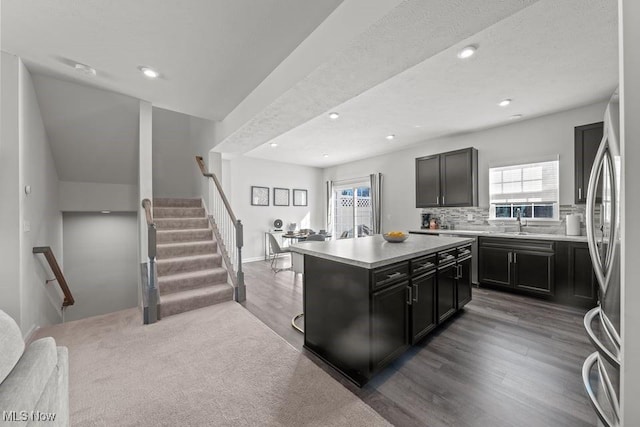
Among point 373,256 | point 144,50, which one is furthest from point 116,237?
point 373,256

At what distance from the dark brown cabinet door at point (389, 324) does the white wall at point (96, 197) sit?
13.7 ft

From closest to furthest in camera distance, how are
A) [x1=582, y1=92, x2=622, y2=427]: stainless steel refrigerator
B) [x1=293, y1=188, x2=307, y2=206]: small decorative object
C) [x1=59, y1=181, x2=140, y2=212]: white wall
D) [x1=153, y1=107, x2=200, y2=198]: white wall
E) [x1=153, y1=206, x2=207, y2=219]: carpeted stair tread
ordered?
[x1=582, y1=92, x2=622, y2=427]: stainless steel refrigerator → [x1=59, y1=181, x2=140, y2=212]: white wall → [x1=153, y1=206, x2=207, y2=219]: carpeted stair tread → [x1=153, y1=107, x2=200, y2=198]: white wall → [x1=293, y1=188, x2=307, y2=206]: small decorative object

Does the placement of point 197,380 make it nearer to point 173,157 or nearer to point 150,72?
point 150,72

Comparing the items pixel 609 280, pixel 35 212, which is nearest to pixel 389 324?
pixel 609 280

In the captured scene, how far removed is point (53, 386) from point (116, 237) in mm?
5039

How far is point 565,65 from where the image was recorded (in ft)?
8.34

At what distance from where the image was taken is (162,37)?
2.17m

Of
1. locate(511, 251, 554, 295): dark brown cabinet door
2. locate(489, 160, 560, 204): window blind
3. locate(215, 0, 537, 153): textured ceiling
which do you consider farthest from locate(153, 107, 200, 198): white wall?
locate(511, 251, 554, 295): dark brown cabinet door

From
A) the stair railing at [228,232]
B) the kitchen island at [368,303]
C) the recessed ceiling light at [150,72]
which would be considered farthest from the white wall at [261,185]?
the kitchen island at [368,303]

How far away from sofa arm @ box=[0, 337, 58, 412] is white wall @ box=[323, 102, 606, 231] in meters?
5.58

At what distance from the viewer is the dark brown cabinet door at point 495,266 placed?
12.3 feet

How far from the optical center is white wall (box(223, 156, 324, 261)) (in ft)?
20.8

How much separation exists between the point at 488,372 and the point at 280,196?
6002 mm

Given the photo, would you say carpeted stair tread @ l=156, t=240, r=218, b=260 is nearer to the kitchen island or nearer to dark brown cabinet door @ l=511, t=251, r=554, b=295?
the kitchen island
